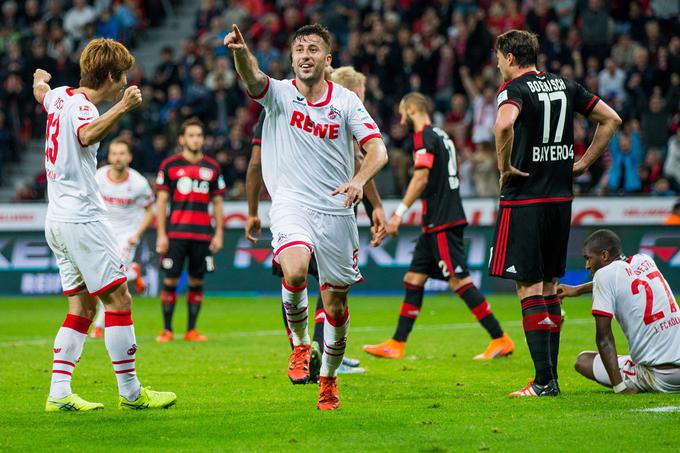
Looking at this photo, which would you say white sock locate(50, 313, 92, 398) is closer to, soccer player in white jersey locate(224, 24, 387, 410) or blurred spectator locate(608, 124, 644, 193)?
soccer player in white jersey locate(224, 24, 387, 410)

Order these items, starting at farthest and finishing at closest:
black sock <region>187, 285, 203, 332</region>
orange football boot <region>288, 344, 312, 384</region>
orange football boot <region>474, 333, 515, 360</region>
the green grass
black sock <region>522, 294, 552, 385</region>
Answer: black sock <region>187, 285, 203, 332</region> → orange football boot <region>474, 333, 515, 360</region> → orange football boot <region>288, 344, 312, 384</region> → black sock <region>522, 294, 552, 385</region> → the green grass

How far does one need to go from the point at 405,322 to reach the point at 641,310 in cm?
397

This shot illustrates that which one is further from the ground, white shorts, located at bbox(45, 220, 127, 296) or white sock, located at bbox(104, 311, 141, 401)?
white shorts, located at bbox(45, 220, 127, 296)

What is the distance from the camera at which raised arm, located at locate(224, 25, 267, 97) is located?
6961 millimetres

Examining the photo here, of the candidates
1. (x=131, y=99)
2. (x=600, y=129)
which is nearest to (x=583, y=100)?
(x=600, y=129)

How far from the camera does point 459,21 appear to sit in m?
24.2

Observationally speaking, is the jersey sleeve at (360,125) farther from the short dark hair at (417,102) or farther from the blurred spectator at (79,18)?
the blurred spectator at (79,18)

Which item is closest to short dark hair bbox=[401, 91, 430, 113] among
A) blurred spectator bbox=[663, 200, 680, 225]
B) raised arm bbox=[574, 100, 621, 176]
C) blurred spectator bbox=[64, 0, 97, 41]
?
raised arm bbox=[574, 100, 621, 176]

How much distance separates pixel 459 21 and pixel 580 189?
5136 mm

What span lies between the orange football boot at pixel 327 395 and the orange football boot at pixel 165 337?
612 cm

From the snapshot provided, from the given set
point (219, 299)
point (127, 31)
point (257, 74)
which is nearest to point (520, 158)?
point (257, 74)

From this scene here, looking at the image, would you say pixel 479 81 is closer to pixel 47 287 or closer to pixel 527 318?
pixel 47 287

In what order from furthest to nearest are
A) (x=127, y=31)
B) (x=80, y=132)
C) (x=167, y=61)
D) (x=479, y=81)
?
1. (x=127, y=31)
2. (x=167, y=61)
3. (x=479, y=81)
4. (x=80, y=132)

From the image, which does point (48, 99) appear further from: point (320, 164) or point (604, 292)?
A: point (604, 292)
